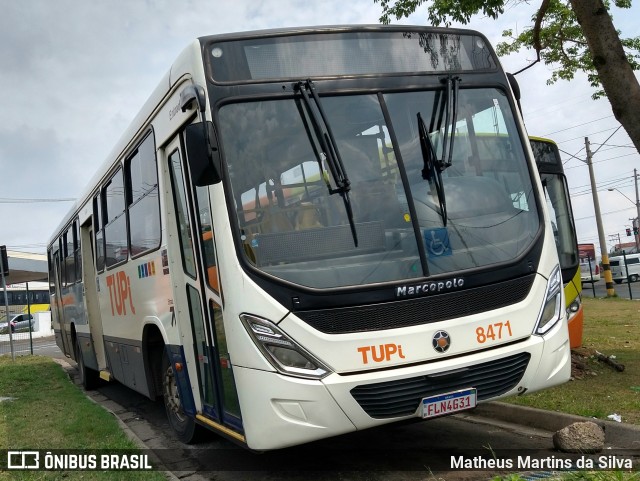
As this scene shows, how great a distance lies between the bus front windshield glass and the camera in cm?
469

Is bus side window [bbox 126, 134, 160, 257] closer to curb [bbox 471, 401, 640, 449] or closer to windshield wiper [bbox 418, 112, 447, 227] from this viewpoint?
windshield wiper [bbox 418, 112, 447, 227]

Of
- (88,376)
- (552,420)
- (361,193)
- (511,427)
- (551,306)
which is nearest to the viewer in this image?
(361,193)

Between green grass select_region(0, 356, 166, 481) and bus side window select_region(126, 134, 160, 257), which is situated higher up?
bus side window select_region(126, 134, 160, 257)

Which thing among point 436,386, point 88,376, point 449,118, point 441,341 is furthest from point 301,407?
point 88,376

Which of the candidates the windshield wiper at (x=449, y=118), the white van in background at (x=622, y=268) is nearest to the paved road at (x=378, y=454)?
the windshield wiper at (x=449, y=118)

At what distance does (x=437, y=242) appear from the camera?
4.89m

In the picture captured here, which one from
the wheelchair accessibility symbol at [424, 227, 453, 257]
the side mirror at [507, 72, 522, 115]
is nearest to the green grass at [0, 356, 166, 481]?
the wheelchair accessibility symbol at [424, 227, 453, 257]

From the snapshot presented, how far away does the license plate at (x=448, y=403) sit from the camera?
455 cm

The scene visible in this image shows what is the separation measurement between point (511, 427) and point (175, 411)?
11.1ft

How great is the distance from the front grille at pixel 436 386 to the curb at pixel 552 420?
383 mm

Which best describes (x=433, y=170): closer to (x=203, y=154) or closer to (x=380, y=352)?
(x=380, y=352)

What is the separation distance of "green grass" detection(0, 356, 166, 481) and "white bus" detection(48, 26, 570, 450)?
47.4 inches

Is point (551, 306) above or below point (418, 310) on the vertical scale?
below

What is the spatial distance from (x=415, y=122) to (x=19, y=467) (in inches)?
179
